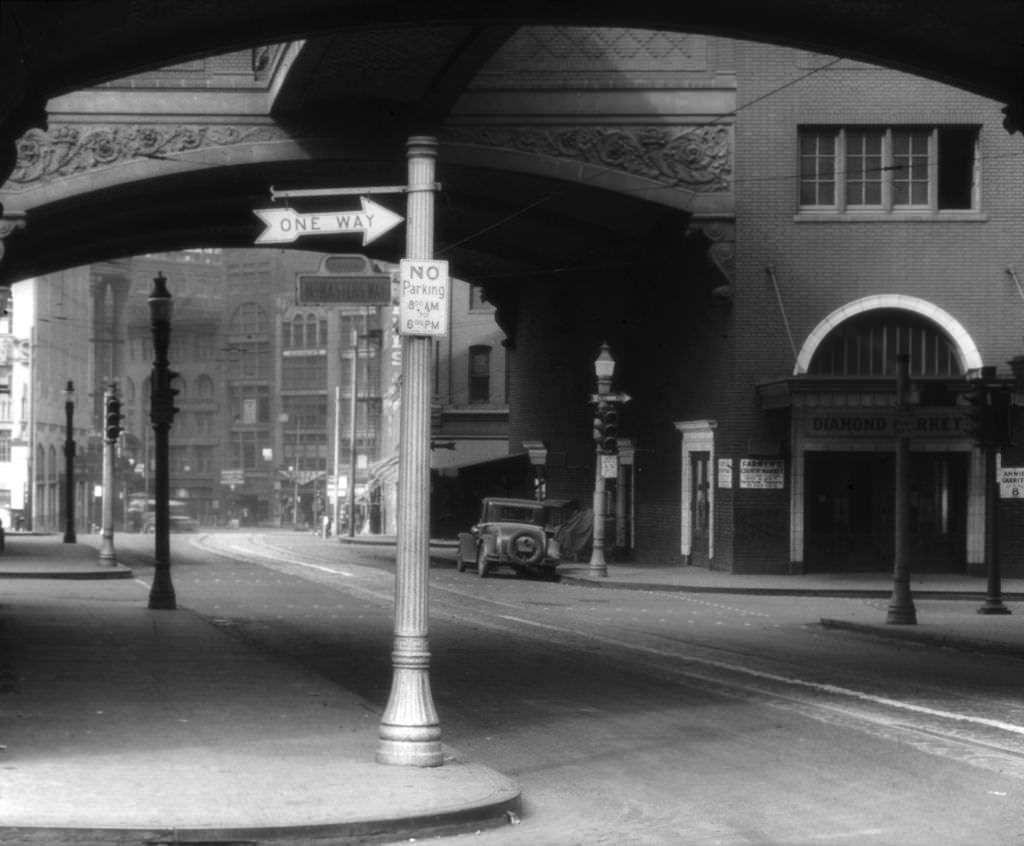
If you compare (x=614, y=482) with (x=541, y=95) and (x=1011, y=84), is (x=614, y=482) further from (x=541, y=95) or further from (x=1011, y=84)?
(x=1011, y=84)

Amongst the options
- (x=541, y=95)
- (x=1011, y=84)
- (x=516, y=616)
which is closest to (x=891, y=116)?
(x=541, y=95)

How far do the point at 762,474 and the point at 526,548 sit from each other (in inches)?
209

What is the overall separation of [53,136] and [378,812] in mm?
30722

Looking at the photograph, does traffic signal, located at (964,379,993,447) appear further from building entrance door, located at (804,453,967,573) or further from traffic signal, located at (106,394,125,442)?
traffic signal, located at (106,394,125,442)

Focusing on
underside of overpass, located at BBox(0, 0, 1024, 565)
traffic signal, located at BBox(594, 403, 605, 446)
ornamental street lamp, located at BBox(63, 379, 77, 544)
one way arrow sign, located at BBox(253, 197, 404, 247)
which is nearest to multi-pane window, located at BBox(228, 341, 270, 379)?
ornamental street lamp, located at BBox(63, 379, 77, 544)

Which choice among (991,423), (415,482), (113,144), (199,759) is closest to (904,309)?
(991,423)

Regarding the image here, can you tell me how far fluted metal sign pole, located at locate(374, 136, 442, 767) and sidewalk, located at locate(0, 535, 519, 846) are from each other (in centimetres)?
24

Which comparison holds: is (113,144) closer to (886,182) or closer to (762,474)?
(762,474)

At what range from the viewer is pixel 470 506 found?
65000 millimetres

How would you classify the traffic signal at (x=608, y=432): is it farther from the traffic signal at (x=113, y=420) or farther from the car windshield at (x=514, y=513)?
the traffic signal at (x=113, y=420)

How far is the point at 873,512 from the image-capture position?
1635 inches

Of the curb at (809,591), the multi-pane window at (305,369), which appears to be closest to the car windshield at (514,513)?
the curb at (809,591)

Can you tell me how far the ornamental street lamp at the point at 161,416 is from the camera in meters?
26.2

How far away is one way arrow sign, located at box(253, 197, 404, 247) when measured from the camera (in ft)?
41.0
